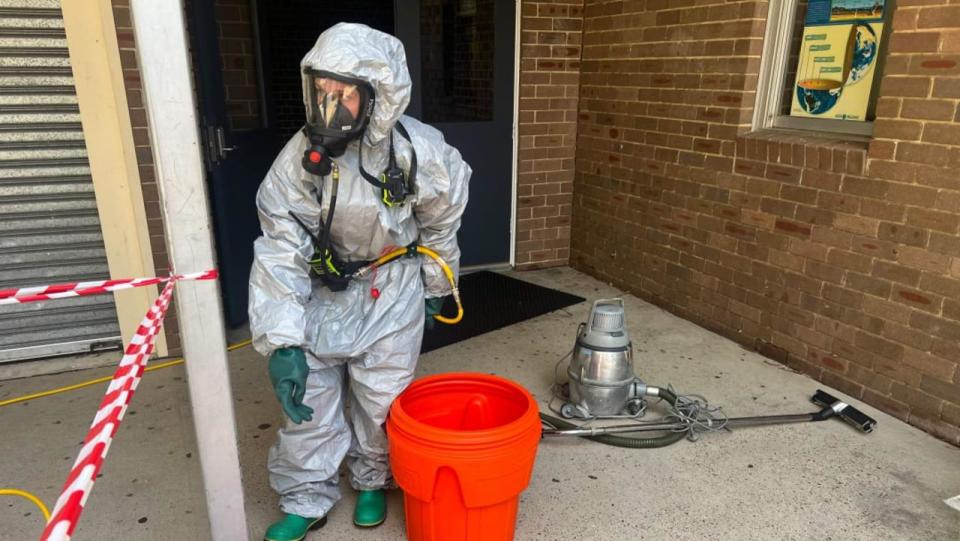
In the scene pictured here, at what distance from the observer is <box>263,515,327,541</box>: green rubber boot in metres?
1.99

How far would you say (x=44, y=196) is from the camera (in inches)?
123

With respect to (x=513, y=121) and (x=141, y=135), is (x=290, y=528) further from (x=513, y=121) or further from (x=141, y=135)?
(x=513, y=121)

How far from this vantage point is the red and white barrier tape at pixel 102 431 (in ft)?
3.11

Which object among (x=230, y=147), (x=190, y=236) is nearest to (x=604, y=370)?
(x=190, y=236)

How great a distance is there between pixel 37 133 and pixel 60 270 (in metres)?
0.70

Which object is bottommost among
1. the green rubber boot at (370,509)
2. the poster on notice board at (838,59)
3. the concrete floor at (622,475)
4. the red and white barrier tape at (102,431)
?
the concrete floor at (622,475)

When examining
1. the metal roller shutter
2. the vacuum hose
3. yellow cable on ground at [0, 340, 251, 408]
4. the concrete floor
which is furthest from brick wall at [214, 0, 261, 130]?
the vacuum hose

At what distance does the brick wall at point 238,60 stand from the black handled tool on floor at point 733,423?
101 inches

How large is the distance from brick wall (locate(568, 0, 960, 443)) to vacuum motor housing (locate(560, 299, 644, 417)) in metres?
1.10

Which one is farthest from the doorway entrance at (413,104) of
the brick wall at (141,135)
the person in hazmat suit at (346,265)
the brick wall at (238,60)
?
the person in hazmat suit at (346,265)

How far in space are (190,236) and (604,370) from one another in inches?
70.3

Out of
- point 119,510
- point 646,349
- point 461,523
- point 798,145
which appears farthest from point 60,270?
point 798,145

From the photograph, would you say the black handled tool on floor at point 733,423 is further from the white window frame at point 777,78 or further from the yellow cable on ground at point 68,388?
→ the yellow cable on ground at point 68,388

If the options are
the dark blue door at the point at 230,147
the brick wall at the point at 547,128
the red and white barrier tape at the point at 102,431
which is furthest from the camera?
the brick wall at the point at 547,128
